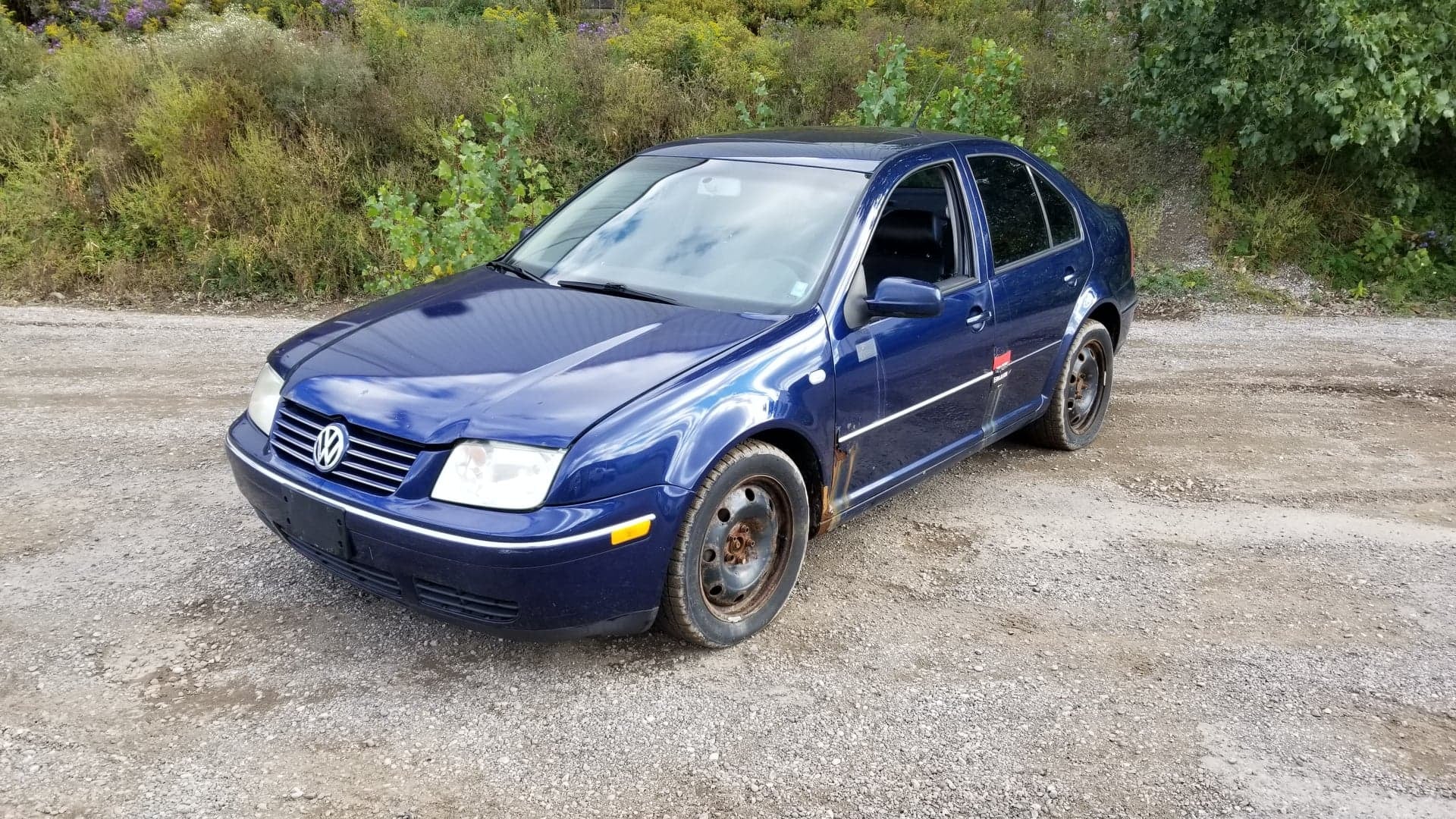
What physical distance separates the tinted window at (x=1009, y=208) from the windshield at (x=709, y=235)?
81 centimetres

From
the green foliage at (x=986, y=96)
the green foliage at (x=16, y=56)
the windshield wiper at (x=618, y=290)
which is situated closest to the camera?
the windshield wiper at (x=618, y=290)

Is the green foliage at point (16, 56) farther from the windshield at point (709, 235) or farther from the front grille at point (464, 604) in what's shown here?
the front grille at point (464, 604)

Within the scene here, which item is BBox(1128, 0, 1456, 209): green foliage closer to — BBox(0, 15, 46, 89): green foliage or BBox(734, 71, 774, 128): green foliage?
BBox(734, 71, 774, 128): green foliage

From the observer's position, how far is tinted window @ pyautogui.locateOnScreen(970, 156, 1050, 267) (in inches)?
185

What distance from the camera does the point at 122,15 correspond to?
12914 mm

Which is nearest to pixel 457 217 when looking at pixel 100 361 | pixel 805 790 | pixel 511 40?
pixel 100 361

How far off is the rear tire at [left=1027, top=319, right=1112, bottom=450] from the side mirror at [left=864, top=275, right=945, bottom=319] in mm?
1738

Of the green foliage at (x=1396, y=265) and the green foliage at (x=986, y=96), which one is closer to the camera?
the green foliage at (x=1396, y=265)

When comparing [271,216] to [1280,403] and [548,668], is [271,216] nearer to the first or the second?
[548,668]

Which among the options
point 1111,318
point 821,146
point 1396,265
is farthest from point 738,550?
point 1396,265

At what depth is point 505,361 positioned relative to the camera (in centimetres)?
340

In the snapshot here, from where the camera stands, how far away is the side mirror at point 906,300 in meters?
3.76

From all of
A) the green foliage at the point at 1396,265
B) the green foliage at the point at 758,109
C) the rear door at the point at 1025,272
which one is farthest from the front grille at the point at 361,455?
the green foliage at the point at 1396,265

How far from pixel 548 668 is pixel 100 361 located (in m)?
4.90
